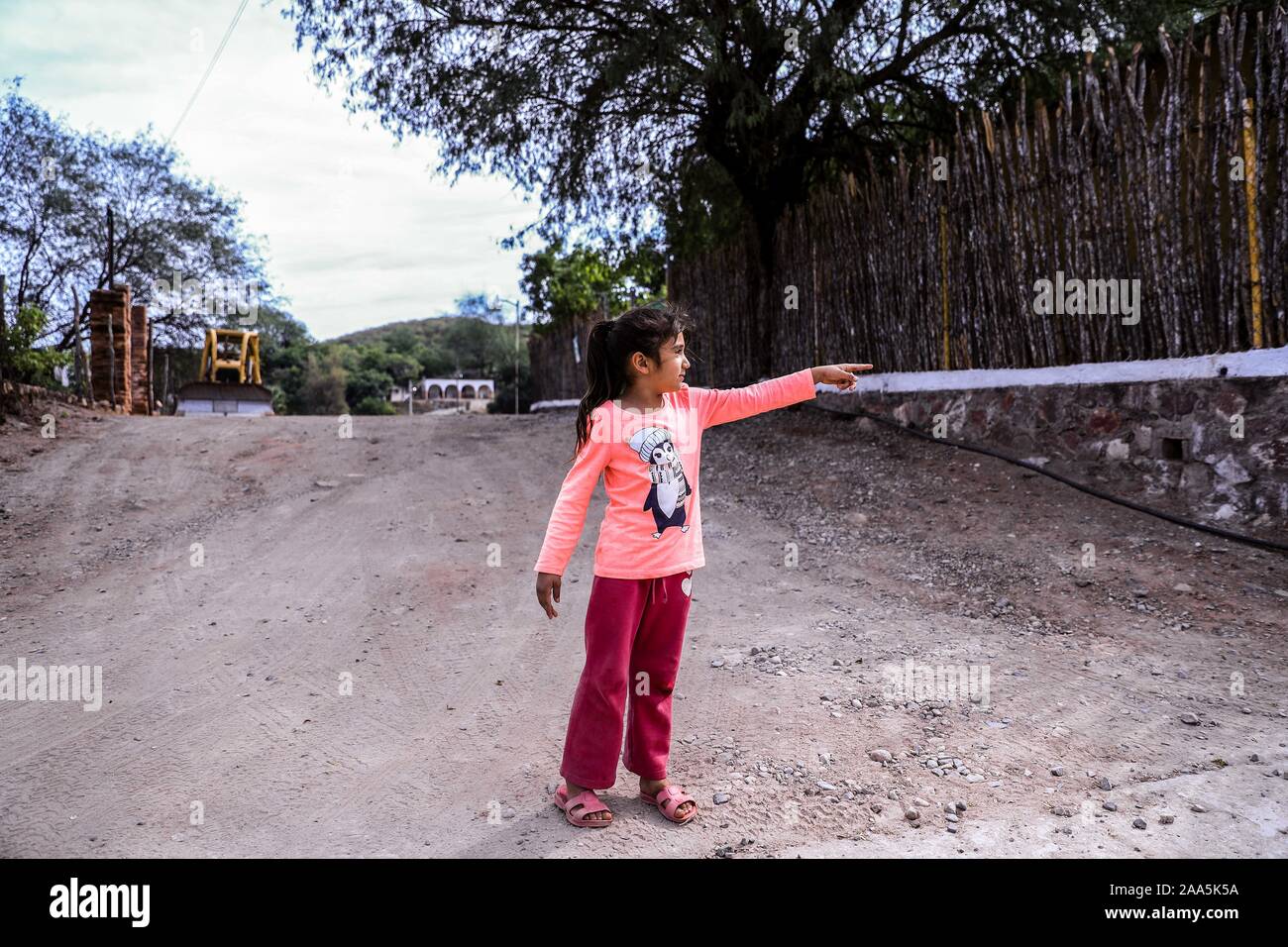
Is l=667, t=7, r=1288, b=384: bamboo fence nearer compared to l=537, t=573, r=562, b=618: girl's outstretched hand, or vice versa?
l=537, t=573, r=562, b=618: girl's outstretched hand

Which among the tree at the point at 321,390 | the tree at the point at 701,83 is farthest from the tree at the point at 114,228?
the tree at the point at 321,390

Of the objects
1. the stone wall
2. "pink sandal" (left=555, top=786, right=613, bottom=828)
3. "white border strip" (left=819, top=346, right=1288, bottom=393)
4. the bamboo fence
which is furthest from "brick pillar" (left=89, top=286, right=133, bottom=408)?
"pink sandal" (left=555, top=786, right=613, bottom=828)

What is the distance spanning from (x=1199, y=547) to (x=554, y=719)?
399 centimetres

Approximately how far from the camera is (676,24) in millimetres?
7695

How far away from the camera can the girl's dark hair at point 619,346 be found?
2820 millimetres

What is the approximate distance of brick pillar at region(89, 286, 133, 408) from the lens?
44.9ft

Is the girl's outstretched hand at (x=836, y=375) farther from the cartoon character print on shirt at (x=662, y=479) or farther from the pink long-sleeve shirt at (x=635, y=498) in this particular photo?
the cartoon character print on shirt at (x=662, y=479)

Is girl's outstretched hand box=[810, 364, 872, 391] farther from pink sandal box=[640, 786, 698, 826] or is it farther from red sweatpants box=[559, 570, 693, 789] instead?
pink sandal box=[640, 786, 698, 826]

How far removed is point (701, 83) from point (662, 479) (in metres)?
6.49

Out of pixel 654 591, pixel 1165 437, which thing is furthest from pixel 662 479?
pixel 1165 437

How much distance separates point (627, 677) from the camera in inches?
111

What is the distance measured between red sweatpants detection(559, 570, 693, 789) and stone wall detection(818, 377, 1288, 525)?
13.6ft

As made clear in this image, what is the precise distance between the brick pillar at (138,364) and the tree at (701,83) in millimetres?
8749

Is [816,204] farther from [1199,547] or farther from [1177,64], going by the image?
[1199,547]
